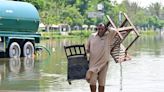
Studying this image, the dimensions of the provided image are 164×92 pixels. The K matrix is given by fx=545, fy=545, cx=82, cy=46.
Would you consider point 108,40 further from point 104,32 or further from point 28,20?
point 28,20

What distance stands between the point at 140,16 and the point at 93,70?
423 feet

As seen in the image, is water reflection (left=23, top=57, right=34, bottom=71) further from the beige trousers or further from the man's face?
the man's face

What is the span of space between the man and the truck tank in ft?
55.7

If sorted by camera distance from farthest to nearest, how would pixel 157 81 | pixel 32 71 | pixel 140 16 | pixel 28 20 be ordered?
pixel 140 16
pixel 28 20
pixel 32 71
pixel 157 81

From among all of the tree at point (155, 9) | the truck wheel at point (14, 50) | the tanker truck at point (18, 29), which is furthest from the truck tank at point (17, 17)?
the tree at point (155, 9)

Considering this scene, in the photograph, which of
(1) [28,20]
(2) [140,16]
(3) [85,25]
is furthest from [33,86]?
(2) [140,16]

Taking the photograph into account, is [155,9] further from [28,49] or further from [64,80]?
[64,80]

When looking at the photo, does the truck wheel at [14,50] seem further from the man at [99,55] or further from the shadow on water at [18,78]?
the man at [99,55]

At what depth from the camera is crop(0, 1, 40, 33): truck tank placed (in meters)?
28.1

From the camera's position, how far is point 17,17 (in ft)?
94.9

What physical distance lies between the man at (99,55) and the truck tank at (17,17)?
55.7ft

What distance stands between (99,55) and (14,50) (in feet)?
60.8

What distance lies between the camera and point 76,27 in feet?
379

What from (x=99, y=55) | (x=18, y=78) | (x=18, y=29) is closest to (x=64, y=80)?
(x=18, y=78)
